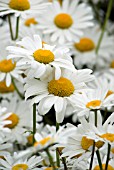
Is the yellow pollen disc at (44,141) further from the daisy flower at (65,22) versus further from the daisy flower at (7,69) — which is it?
the daisy flower at (65,22)

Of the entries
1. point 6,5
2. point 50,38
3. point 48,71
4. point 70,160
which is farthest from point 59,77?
point 50,38

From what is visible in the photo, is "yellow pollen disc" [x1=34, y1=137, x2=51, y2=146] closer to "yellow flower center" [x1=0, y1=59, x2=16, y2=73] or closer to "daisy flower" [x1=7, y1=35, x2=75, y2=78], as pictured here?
"daisy flower" [x1=7, y1=35, x2=75, y2=78]

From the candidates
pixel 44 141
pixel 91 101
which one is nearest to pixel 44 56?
pixel 91 101

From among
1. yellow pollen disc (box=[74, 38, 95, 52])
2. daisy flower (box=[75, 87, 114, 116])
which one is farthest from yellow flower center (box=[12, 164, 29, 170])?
yellow pollen disc (box=[74, 38, 95, 52])

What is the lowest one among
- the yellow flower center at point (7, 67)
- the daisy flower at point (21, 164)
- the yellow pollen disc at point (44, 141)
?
the daisy flower at point (21, 164)

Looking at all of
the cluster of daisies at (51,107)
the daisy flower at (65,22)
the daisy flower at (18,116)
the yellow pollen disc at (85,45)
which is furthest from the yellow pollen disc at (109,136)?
the yellow pollen disc at (85,45)

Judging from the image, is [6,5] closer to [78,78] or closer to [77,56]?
[78,78]

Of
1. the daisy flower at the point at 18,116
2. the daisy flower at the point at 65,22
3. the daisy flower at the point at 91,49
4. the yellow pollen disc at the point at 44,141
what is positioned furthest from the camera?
the daisy flower at the point at 91,49
